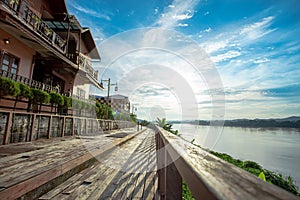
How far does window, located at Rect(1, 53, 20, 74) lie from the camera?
6.24 meters

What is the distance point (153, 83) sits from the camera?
1412cm

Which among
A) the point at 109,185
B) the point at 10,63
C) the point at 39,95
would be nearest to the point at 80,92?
the point at 10,63

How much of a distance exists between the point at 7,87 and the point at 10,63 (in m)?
2.49

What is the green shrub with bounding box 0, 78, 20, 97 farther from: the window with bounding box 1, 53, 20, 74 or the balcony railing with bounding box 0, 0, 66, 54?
the balcony railing with bounding box 0, 0, 66, 54

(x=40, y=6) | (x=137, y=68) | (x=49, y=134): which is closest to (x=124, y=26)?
(x=137, y=68)

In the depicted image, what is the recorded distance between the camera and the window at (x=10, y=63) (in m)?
6.24

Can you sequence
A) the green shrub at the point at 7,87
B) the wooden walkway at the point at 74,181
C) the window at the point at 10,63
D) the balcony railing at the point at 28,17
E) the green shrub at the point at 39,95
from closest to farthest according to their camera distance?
the wooden walkway at the point at 74,181, the green shrub at the point at 7,87, the balcony railing at the point at 28,17, the green shrub at the point at 39,95, the window at the point at 10,63

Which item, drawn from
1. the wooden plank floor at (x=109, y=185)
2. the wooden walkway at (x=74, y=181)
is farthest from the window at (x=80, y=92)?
the wooden plank floor at (x=109, y=185)

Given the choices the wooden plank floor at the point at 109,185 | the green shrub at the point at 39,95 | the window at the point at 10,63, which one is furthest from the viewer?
the window at the point at 10,63

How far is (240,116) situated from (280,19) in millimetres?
10804

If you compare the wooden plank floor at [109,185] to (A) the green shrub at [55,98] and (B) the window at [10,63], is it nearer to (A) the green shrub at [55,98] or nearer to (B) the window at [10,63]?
(A) the green shrub at [55,98]

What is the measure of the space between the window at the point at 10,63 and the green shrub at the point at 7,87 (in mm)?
1897

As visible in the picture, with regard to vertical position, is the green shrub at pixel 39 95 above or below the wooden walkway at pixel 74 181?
above

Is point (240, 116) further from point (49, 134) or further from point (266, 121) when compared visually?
point (49, 134)
